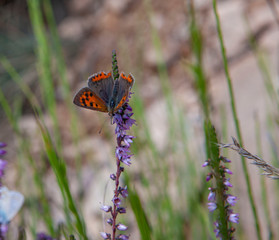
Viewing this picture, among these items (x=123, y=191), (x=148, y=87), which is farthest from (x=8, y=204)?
(x=148, y=87)

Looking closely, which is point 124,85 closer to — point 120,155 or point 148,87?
point 120,155

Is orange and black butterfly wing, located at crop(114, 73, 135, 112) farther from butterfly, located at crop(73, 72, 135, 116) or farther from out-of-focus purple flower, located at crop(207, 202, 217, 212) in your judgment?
out-of-focus purple flower, located at crop(207, 202, 217, 212)

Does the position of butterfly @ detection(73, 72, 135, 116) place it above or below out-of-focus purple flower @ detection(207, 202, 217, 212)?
above

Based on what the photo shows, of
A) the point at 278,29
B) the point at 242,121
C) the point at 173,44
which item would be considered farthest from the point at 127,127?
the point at 173,44

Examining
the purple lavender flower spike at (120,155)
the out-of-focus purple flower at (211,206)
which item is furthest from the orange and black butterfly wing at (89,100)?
the out-of-focus purple flower at (211,206)

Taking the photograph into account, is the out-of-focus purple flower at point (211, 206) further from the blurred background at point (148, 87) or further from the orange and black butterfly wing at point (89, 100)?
the blurred background at point (148, 87)

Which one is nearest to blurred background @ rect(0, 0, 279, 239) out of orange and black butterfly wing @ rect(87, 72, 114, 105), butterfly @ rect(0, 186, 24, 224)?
orange and black butterfly wing @ rect(87, 72, 114, 105)
